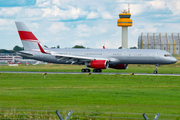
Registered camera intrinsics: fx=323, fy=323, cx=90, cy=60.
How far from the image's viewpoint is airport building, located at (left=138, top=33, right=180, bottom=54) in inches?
5522

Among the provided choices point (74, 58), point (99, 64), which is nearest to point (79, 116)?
point (99, 64)

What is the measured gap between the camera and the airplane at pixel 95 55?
55.4m

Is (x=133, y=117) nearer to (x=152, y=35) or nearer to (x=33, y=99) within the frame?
(x=33, y=99)

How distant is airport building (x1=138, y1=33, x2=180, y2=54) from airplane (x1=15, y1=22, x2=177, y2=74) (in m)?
81.8

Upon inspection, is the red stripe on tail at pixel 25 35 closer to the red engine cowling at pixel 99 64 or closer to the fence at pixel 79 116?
the red engine cowling at pixel 99 64

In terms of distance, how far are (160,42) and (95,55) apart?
87447 mm

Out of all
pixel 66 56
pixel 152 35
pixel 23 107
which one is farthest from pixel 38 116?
pixel 152 35

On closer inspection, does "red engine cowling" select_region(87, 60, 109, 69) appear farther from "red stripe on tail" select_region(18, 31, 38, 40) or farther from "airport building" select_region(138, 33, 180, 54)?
"airport building" select_region(138, 33, 180, 54)

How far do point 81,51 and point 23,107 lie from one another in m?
41.8

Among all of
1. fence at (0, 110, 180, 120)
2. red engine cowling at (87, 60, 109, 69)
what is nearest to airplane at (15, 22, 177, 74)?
red engine cowling at (87, 60, 109, 69)

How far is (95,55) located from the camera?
59.2m

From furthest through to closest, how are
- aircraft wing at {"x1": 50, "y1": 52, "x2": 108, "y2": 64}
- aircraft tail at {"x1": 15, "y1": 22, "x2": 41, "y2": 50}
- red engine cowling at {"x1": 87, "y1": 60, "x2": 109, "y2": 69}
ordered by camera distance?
aircraft tail at {"x1": 15, "y1": 22, "x2": 41, "y2": 50}, aircraft wing at {"x1": 50, "y1": 52, "x2": 108, "y2": 64}, red engine cowling at {"x1": 87, "y1": 60, "x2": 109, "y2": 69}

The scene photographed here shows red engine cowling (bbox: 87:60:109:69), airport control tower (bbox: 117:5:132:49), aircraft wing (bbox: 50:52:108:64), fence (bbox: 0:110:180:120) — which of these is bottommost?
fence (bbox: 0:110:180:120)

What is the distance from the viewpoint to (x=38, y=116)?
16453 millimetres
